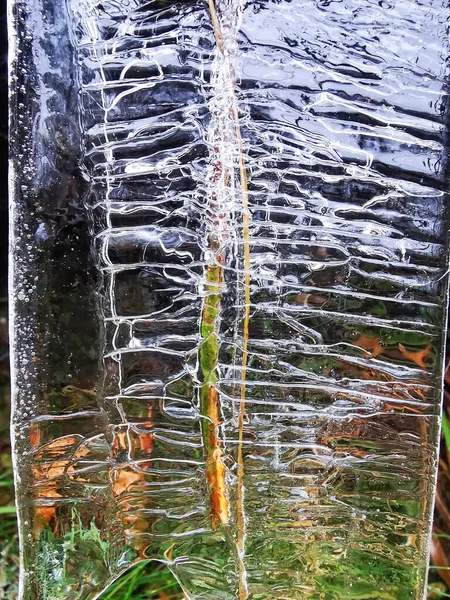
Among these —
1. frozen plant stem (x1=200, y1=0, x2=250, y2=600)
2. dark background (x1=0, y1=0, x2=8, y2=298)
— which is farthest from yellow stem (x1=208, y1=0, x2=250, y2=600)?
dark background (x1=0, y1=0, x2=8, y2=298)

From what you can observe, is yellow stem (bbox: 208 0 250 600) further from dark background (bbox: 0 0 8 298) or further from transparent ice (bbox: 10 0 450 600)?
dark background (bbox: 0 0 8 298)

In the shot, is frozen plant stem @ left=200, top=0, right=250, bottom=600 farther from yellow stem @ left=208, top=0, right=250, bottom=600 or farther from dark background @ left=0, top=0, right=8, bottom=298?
dark background @ left=0, top=0, right=8, bottom=298

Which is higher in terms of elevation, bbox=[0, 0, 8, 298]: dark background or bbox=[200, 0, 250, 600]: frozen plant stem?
bbox=[0, 0, 8, 298]: dark background

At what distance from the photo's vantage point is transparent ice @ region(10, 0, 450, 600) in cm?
50

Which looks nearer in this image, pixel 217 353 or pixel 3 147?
pixel 217 353

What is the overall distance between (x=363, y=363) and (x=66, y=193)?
312mm

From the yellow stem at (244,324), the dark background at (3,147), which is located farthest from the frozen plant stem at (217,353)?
the dark background at (3,147)

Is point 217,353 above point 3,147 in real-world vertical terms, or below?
Result: below

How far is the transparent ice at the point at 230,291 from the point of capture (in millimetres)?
501

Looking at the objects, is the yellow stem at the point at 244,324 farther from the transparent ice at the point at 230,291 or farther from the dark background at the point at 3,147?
the dark background at the point at 3,147

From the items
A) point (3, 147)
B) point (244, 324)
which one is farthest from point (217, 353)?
point (3, 147)

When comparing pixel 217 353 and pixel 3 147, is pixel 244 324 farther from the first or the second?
pixel 3 147

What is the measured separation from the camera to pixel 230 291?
1.71 ft

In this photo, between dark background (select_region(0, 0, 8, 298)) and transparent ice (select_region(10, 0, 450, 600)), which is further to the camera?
dark background (select_region(0, 0, 8, 298))
